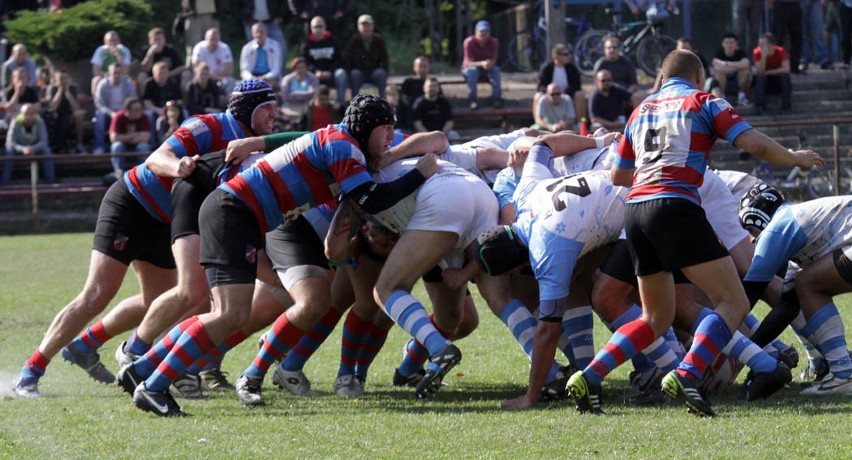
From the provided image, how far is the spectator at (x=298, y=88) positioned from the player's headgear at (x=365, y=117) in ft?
43.0

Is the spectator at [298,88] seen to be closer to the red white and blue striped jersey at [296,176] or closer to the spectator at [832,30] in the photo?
the spectator at [832,30]

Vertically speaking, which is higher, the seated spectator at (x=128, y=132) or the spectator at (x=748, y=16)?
the spectator at (x=748, y=16)

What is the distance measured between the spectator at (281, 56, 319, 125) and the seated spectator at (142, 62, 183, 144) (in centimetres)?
162

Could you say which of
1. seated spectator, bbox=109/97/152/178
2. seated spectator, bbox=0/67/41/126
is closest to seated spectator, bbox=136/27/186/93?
seated spectator, bbox=109/97/152/178

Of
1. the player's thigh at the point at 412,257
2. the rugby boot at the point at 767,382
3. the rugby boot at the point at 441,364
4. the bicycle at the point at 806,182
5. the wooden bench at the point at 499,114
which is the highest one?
the wooden bench at the point at 499,114

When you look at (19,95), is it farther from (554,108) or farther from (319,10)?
(554,108)

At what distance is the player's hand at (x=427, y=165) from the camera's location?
7.07 metres

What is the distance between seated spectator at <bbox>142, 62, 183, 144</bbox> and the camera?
2014 cm

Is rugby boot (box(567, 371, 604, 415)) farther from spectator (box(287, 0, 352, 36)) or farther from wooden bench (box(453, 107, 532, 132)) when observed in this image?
spectator (box(287, 0, 352, 36))

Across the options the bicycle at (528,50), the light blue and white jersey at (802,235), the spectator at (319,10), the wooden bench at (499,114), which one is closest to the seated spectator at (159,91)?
the spectator at (319,10)

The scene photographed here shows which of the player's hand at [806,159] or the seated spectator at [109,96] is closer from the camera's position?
the player's hand at [806,159]

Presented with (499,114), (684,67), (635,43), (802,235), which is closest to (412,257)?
(684,67)

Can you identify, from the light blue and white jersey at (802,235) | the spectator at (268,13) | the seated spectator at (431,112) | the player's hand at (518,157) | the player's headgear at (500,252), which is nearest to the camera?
the player's headgear at (500,252)

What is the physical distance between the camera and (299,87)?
20.2m
